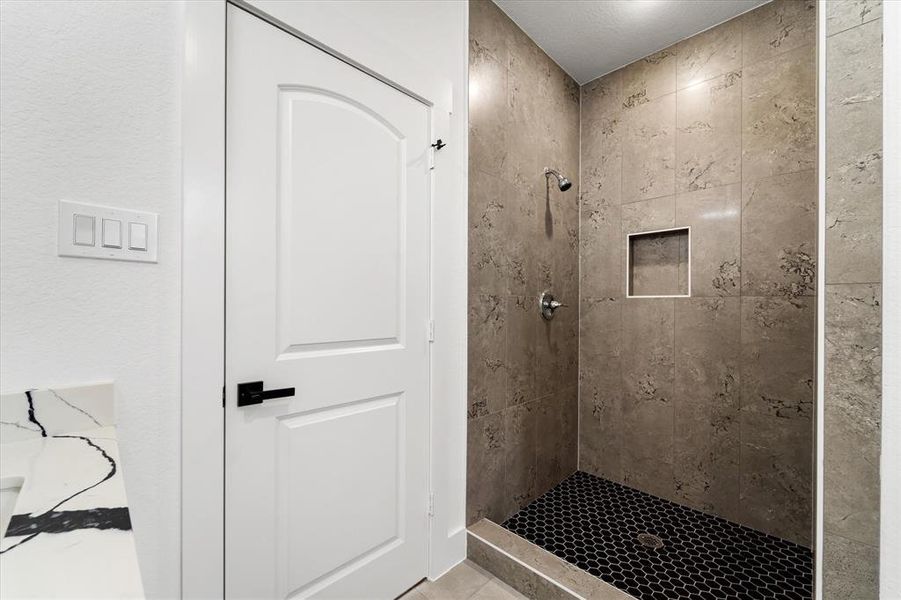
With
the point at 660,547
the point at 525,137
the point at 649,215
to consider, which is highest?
the point at 525,137

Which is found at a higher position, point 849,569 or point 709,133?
point 709,133

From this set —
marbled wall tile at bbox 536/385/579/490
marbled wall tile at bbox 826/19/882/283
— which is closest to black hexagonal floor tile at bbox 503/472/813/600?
marbled wall tile at bbox 536/385/579/490

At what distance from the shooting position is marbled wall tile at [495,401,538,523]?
1934 millimetres

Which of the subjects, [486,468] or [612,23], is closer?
[486,468]

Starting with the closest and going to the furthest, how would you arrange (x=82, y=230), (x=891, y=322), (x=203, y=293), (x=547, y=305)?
(x=891, y=322) → (x=82, y=230) → (x=203, y=293) → (x=547, y=305)

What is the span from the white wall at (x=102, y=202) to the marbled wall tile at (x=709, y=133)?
228 centimetres

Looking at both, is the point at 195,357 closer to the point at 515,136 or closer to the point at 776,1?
the point at 515,136

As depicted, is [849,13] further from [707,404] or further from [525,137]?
[707,404]

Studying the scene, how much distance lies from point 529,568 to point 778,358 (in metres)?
1.51

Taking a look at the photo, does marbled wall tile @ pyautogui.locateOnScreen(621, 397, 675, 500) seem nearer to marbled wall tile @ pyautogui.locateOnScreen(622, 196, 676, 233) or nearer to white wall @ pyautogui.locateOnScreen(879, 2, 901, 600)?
A: marbled wall tile @ pyautogui.locateOnScreen(622, 196, 676, 233)

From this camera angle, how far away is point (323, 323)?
124cm

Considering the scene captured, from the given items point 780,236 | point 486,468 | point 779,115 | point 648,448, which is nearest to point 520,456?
point 486,468

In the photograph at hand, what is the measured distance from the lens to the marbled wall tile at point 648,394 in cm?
216

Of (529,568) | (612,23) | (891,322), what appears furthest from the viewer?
(612,23)
